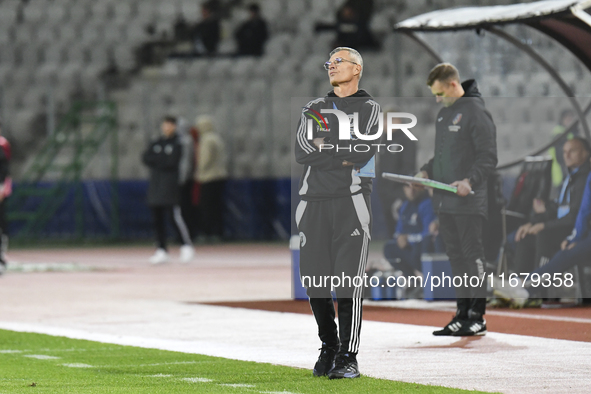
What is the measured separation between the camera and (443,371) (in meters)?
7.15

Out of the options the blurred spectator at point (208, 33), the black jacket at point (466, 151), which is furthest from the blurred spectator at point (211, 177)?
the black jacket at point (466, 151)

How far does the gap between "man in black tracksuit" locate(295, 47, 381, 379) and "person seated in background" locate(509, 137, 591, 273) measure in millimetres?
4410

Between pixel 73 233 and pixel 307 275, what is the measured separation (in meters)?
Answer: 16.9

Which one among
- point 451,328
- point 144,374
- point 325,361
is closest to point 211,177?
point 451,328

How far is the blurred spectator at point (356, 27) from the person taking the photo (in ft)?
77.3

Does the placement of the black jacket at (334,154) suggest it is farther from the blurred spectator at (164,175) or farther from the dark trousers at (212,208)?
the dark trousers at (212,208)

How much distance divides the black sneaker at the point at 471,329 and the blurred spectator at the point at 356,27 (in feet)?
49.3

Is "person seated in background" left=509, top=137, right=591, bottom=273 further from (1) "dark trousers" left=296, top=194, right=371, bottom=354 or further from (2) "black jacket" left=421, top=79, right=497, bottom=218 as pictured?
(1) "dark trousers" left=296, top=194, right=371, bottom=354

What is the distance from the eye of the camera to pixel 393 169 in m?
10.9

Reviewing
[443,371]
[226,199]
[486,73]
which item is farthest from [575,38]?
[226,199]

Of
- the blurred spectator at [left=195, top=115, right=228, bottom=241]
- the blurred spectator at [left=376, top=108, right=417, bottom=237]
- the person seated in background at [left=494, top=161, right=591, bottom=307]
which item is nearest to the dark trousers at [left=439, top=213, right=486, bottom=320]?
the blurred spectator at [left=376, top=108, right=417, bottom=237]

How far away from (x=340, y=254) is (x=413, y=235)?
490cm

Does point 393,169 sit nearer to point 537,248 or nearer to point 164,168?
point 537,248

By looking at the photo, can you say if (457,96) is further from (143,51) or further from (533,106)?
(143,51)
